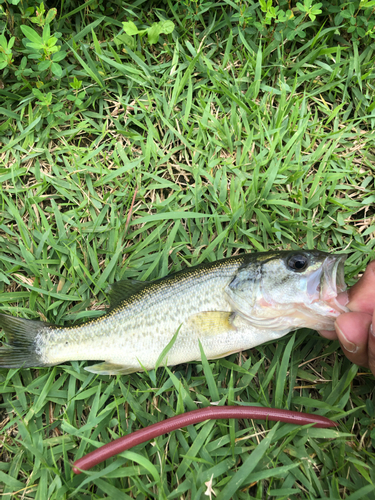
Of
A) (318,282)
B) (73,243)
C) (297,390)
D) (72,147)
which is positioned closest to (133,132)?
(72,147)

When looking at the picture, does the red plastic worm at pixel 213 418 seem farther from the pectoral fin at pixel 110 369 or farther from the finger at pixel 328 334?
the finger at pixel 328 334

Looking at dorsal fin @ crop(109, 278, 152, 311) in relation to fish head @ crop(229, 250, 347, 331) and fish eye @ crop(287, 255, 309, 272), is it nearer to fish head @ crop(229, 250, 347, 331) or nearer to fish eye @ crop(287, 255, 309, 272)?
fish head @ crop(229, 250, 347, 331)

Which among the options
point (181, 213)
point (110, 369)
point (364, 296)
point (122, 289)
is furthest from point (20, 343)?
point (364, 296)

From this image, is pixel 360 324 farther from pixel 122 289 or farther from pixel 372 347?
pixel 122 289

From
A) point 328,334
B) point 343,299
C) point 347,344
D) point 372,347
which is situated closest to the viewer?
point 372,347

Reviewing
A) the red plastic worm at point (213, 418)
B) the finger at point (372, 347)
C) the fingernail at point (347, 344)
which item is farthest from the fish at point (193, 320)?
the red plastic worm at point (213, 418)

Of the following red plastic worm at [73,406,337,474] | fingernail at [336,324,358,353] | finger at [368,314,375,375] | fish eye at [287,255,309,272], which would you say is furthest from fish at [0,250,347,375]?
red plastic worm at [73,406,337,474]

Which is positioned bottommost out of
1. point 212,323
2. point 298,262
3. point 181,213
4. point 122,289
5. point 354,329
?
point 354,329
